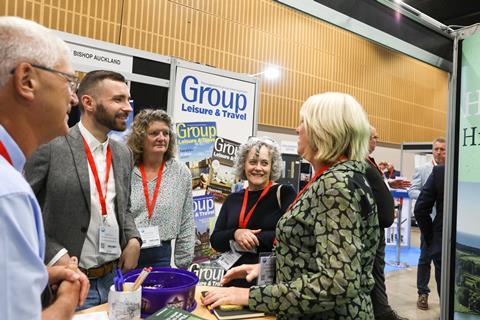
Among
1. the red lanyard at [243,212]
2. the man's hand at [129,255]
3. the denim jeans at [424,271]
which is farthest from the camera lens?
the denim jeans at [424,271]

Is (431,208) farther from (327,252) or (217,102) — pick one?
(327,252)

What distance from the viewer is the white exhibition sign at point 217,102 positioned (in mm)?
3111

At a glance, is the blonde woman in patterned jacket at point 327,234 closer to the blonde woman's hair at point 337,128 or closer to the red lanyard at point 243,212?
the blonde woman's hair at point 337,128

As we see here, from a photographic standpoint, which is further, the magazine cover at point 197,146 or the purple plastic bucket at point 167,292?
the magazine cover at point 197,146

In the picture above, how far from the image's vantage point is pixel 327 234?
3.80 feet

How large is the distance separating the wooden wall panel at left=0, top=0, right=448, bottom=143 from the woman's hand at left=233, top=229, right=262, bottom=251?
15.4ft

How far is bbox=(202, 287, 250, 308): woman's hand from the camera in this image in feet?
4.24

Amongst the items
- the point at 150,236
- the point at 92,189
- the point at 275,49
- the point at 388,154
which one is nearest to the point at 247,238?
the point at 150,236

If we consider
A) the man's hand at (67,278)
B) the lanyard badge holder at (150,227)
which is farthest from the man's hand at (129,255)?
the man's hand at (67,278)

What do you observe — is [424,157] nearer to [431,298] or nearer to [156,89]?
[431,298]

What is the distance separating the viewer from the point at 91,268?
5.63 feet

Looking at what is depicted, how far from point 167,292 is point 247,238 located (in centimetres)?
87

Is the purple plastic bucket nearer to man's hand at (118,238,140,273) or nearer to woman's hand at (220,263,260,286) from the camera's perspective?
woman's hand at (220,263,260,286)

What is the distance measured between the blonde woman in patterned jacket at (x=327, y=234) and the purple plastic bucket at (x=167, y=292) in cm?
10
